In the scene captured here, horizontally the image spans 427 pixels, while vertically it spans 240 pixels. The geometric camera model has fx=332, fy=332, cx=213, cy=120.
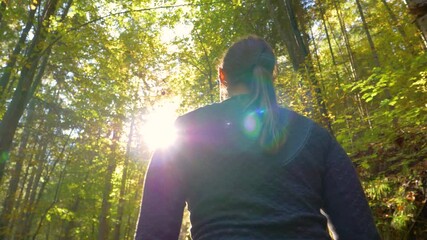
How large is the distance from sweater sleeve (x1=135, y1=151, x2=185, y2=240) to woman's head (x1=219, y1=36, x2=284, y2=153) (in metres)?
0.40

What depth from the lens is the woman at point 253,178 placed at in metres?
1.09

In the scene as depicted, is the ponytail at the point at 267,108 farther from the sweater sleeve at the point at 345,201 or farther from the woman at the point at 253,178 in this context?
the sweater sleeve at the point at 345,201

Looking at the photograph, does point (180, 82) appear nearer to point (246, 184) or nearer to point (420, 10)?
point (420, 10)

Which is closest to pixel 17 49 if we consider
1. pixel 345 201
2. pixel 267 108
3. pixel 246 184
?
pixel 267 108

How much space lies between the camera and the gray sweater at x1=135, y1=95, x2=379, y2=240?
1.08 metres

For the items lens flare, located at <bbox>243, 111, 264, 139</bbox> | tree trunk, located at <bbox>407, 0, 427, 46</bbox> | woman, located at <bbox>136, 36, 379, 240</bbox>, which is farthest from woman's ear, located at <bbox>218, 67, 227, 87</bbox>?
tree trunk, located at <bbox>407, 0, 427, 46</bbox>

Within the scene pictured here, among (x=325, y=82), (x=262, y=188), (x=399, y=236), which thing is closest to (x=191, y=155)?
(x=262, y=188)

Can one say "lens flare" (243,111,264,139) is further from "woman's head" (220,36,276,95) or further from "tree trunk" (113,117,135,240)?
"tree trunk" (113,117,135,240)

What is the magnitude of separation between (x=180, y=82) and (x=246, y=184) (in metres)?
14.1

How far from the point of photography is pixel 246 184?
1.13m

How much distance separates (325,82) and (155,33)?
26.7 ft

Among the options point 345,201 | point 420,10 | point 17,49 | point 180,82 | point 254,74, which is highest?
point 180,82

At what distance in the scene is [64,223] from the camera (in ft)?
88.0

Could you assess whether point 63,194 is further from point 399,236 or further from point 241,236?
point 241,236
